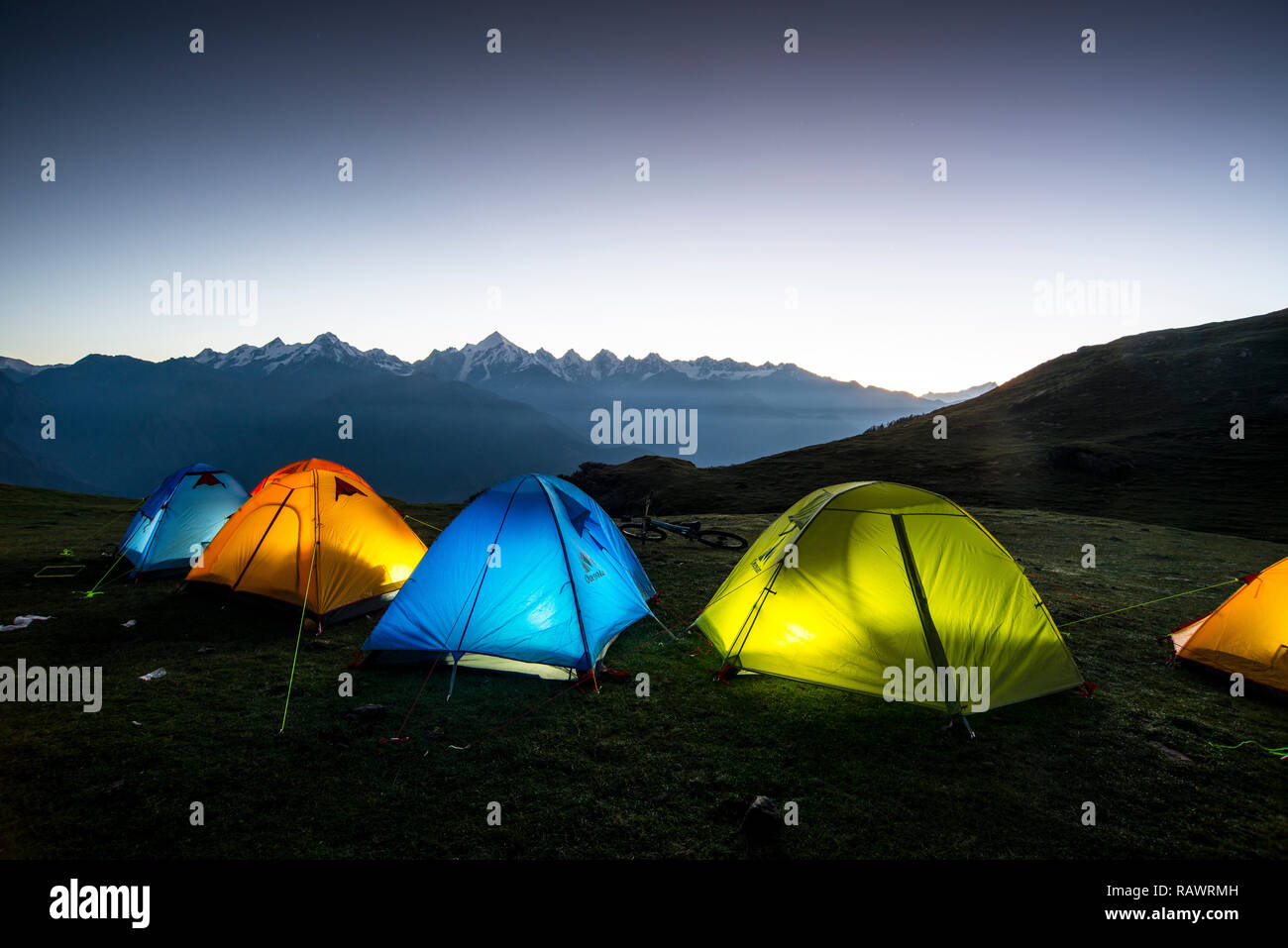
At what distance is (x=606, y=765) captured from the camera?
726cm

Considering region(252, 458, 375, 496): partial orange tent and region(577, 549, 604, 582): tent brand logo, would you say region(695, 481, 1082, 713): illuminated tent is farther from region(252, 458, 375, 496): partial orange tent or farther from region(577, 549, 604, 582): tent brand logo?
region(252, 458, 375, 496): partial orange tent

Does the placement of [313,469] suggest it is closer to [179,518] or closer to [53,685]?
[179,518]

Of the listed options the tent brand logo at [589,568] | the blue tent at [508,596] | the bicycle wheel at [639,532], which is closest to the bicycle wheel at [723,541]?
the bicycle wheel at [639,532]

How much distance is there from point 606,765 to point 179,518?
51.9 ft

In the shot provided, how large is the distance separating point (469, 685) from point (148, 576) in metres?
12.3

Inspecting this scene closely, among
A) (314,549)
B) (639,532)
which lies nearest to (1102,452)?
(639,532)

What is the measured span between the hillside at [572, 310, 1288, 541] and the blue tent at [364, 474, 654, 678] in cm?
2737

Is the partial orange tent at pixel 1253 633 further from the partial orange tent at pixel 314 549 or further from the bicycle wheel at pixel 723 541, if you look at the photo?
the partial orange tent at pixel 314 549

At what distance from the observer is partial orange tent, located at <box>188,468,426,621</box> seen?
1220 cm

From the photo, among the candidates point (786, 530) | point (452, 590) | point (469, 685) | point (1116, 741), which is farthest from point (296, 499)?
point (1116, 741)

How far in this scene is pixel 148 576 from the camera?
15602 mm
